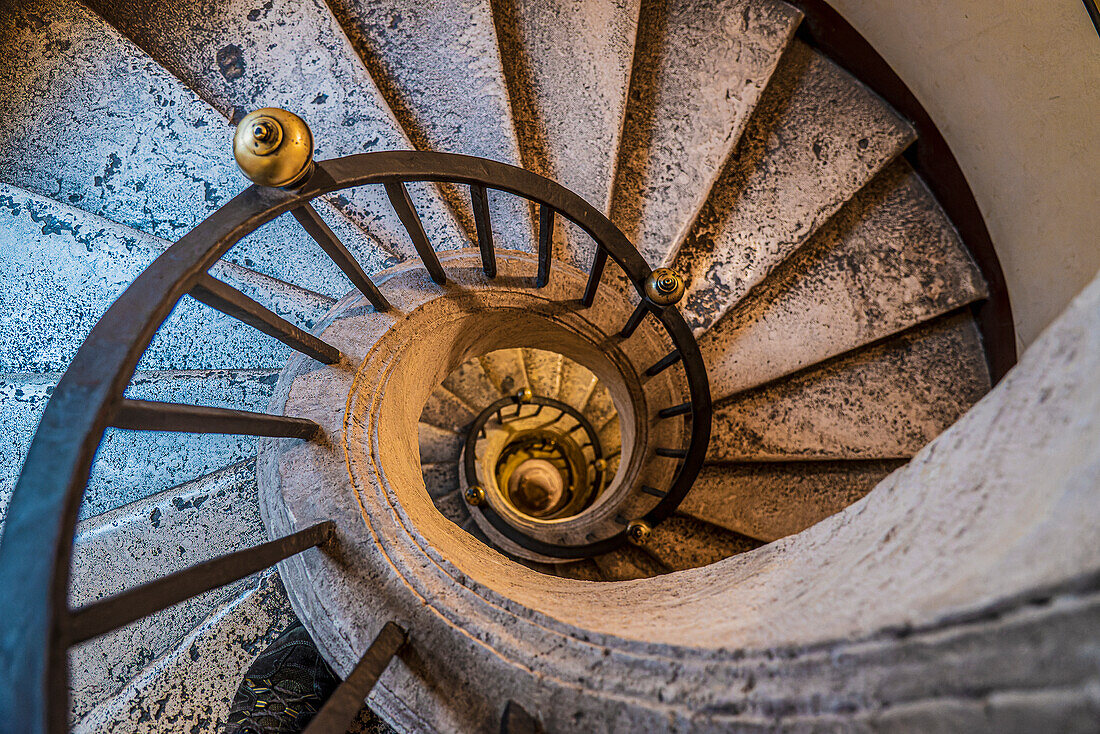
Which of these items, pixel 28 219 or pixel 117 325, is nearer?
pixel 117 325

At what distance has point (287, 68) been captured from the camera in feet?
8.11

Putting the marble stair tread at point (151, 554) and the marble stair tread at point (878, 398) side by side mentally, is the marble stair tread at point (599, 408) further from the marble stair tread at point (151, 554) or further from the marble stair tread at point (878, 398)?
the marble stair tread at point (151, 554)

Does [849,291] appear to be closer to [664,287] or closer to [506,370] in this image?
[664,287]

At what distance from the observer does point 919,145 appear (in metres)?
3.03

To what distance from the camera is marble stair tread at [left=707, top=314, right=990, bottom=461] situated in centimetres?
299

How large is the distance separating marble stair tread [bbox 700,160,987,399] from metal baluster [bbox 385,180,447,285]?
155 cm

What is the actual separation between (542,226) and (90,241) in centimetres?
166

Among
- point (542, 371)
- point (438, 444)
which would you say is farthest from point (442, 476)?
Answer: point (542, 371)

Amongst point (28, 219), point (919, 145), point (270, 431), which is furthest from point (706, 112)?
point (28, 219)

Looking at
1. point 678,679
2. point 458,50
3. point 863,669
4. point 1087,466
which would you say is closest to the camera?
point 1087,466

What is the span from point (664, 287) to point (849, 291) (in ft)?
4.45

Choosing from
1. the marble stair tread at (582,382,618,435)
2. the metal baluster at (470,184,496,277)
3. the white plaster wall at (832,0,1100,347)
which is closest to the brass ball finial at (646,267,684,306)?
the metal baluster at (470,184,496,277)

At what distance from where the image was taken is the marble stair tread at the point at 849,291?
9.58 ft

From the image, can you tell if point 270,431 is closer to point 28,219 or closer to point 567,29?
point 28,219
